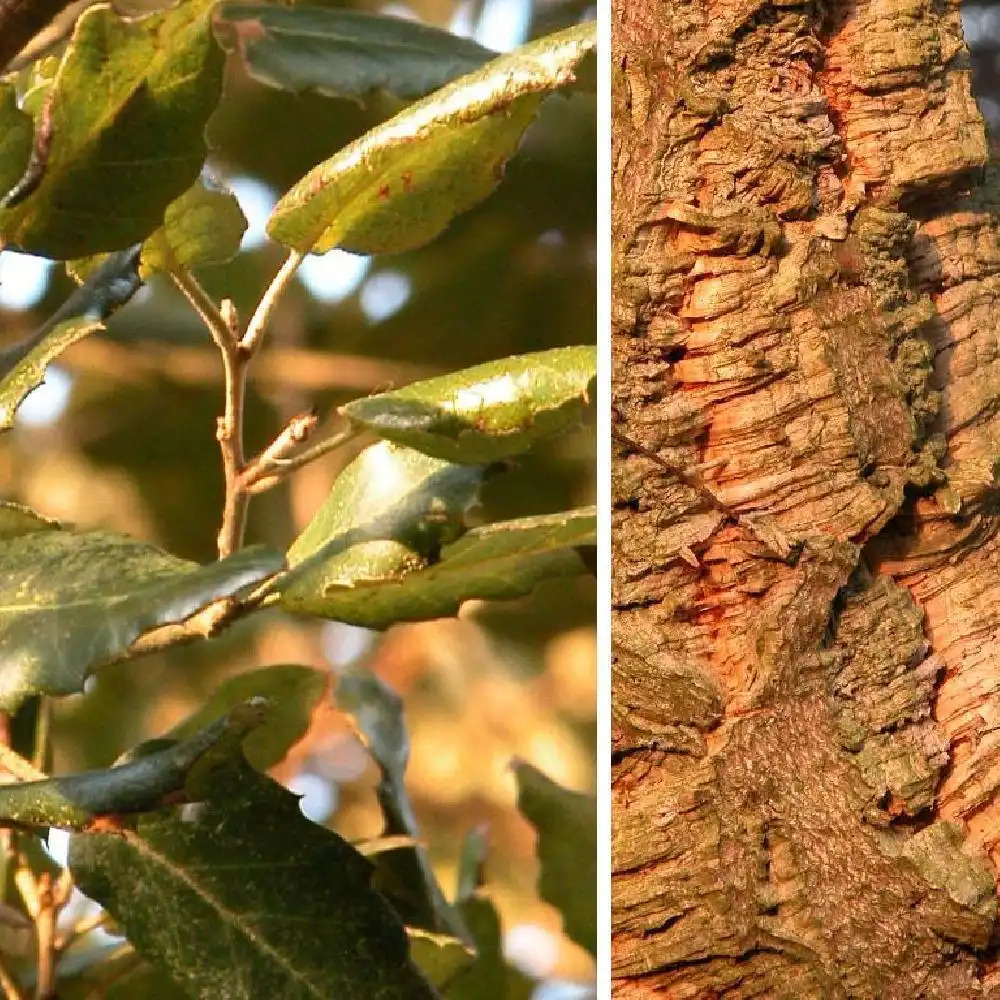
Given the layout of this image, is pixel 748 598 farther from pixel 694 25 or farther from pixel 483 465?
pixel 694 25

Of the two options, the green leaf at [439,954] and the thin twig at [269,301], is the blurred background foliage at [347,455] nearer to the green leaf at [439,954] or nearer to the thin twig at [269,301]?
the green leaf at [439,954]

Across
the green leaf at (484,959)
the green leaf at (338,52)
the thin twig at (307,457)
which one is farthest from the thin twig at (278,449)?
the green leaf at (484,959)

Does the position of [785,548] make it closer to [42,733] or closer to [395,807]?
[395,807]

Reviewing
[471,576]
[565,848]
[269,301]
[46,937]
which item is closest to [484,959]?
[565,848]

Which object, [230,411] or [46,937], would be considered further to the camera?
→ [46,937]

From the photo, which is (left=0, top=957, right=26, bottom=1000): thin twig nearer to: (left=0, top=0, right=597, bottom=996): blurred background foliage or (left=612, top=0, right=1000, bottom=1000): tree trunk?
(left=0, top=0, right=597, bottom=996): blurred background foliage
